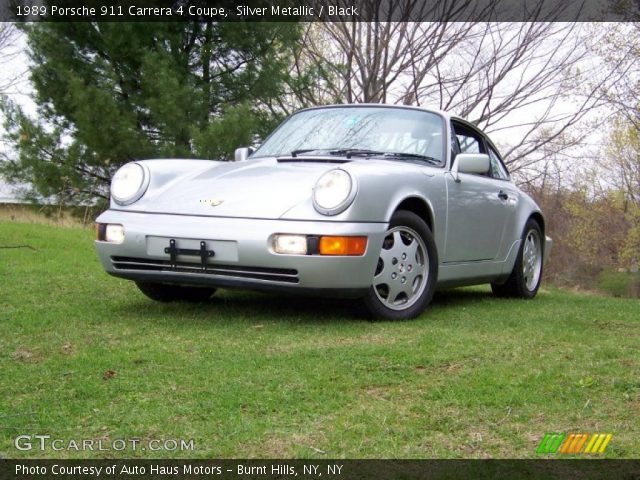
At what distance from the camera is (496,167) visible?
21.1ft

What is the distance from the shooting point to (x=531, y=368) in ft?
10.8

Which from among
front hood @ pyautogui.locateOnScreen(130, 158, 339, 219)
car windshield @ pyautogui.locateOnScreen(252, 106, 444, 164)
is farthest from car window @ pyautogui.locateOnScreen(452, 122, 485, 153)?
front hood @ pyautogui.locateOnScreen(130, 158, 339, 219)

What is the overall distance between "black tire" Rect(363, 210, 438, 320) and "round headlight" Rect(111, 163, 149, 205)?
1.54 m

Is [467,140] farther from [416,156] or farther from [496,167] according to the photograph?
[416,156]

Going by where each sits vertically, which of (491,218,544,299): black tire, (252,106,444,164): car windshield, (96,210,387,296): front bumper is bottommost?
(491,218,544,299): black tire

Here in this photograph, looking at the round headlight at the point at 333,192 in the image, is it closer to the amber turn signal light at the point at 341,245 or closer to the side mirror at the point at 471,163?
the amber turn signal light at the point at 341,245

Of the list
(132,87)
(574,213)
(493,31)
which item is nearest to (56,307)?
(132,87)

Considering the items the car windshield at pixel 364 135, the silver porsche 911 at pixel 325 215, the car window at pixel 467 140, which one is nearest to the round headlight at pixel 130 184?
the silver porsche 911 at pixel 325 215

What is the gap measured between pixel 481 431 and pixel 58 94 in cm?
1416

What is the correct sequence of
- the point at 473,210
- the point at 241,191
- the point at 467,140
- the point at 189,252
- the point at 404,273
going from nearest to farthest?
the point at 189,252 → the point at 241,191 → the point at 404,273 → the point at 473,210 → the point at 467,140

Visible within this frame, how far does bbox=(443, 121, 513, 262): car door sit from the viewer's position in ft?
17.0

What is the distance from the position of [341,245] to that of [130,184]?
4.88 feet

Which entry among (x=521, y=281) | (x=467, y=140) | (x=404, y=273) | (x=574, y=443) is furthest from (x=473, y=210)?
(x=574, y=443)

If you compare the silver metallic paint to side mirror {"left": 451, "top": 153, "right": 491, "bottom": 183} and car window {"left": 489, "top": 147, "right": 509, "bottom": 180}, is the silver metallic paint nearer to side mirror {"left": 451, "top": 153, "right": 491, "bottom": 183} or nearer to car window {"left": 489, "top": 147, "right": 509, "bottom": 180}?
side mirror {"left": 451, "top": 153, "right": 491, "bottom": 183}
